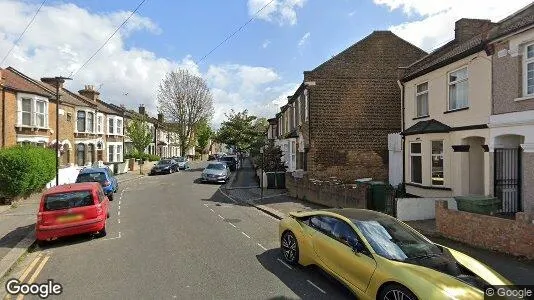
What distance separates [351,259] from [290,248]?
207cm

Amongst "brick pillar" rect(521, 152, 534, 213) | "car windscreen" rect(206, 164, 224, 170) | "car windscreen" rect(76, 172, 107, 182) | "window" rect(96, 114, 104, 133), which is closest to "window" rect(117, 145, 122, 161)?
"window" rect(96, 114, 104, 133)

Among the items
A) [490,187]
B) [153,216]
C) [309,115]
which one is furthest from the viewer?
[309,115]

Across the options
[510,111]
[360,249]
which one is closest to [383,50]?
[510,111]

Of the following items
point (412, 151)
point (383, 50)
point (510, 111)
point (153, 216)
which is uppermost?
point (383, 50)

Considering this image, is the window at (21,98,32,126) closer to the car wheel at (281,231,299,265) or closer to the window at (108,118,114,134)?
the window at (108,118,114,134)

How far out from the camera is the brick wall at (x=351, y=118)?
20.6 meters

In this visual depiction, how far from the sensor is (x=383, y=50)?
20953 millimetres

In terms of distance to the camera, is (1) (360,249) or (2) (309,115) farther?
(2) (309,115)

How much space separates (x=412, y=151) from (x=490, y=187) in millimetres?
4712

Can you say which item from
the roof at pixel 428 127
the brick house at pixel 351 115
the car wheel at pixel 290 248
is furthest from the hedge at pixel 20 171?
the roof at pixel 428 127

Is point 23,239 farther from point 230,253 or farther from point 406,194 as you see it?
point 406,194

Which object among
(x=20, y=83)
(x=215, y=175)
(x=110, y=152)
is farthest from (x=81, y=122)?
(x=215, y=175)

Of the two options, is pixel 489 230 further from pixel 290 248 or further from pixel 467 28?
pixel 467 28

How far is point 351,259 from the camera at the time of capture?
6.14 meters
